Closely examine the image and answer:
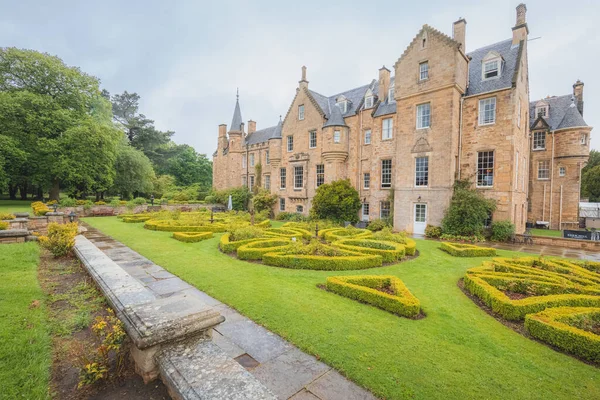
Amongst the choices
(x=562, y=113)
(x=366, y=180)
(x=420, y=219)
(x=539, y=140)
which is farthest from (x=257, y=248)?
(x=562, y=113)

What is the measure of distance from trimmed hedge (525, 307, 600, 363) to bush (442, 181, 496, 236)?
11.9 m

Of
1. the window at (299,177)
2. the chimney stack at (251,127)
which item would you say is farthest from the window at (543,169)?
the chimney stack at (251,127)

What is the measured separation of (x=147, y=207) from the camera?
28.7 metres

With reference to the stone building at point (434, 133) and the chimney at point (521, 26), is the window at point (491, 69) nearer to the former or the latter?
the stone building at point (434, 133)

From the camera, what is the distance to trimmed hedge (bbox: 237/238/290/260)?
1022 centimetres

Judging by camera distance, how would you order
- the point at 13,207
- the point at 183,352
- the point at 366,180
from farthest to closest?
the point at 13,207 → the point at 366,180 → the point at 183,352

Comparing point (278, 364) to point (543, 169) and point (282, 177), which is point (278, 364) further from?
point (543, 169)

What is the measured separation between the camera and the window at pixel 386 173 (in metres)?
21.6

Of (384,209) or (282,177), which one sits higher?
(282,177)

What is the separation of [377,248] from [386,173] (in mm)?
11771

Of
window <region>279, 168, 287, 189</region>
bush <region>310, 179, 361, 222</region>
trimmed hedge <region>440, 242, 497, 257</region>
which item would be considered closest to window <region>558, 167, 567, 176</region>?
bush <region>310, 179, 361, 222</region>

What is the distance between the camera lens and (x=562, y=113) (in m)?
23.7

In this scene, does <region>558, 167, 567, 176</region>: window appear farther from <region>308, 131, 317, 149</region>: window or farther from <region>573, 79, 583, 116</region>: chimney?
<region>308, 131, 317, 149</region>: window

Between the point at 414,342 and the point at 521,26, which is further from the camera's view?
the point at 521,26
